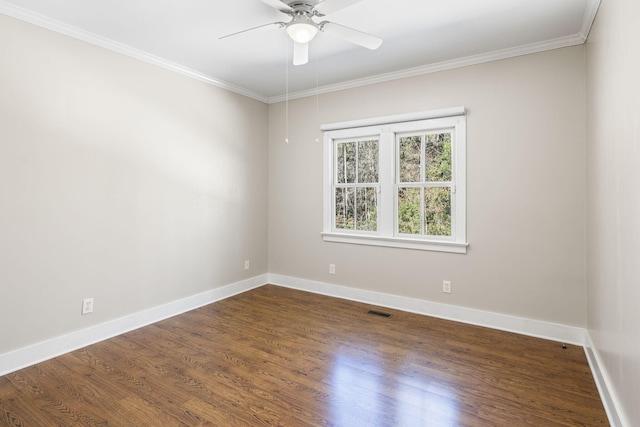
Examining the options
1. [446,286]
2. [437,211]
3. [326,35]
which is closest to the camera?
[326,35]

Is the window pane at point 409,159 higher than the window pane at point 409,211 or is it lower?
higher

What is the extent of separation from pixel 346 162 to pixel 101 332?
10.1 feet

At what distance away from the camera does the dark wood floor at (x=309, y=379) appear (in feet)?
6.23

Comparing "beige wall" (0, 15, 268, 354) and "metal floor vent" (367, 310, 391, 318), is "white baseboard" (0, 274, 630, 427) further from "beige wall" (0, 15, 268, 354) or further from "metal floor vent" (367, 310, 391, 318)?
"metal floor vent" (367, 310, 391, 318)

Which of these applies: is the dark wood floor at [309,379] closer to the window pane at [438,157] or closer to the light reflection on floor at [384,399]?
the light reflection on floor at [384,399]

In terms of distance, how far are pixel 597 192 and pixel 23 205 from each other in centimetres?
414

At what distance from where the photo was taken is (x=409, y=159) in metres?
3.68

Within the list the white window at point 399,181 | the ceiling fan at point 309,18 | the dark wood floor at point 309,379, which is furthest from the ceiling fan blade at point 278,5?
the dark wood floor at point 309,379

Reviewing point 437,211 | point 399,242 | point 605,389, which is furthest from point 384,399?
point 437,211

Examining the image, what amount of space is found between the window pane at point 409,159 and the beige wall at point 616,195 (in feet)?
4.85

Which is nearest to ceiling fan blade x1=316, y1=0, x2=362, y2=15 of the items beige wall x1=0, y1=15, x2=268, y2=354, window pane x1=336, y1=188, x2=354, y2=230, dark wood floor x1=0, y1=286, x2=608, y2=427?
beige wall x1=0, y1=15, x2=268, y2=354

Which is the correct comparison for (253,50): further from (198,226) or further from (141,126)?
(198,226)

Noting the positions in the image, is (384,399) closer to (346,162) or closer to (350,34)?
(350,34)

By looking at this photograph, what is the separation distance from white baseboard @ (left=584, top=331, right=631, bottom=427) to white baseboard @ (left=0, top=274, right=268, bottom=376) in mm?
3546
